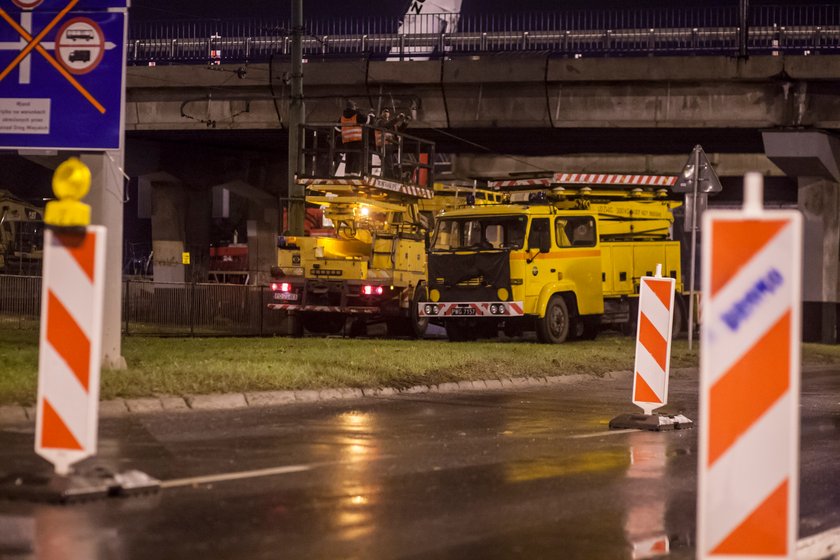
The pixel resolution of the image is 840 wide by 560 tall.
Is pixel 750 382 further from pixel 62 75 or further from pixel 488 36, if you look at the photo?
pixel 488 36

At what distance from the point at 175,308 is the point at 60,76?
1579 cm

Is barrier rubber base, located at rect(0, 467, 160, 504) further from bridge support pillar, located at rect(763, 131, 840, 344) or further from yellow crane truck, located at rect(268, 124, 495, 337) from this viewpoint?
bridge support pillar, located at rect(763, 131, 840, 344)

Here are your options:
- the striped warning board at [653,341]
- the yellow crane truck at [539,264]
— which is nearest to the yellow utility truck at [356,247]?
the yellow crane truck at [539,264]

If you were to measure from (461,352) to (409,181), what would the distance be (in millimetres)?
10660

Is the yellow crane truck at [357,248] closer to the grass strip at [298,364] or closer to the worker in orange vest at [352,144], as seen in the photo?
the worker in orange vest at [352,144]

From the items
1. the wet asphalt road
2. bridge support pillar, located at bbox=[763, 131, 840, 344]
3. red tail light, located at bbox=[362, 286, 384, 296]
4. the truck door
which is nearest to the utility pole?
red tail light, located at bbox=[362, 286, 384, 296]

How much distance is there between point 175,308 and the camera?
30219 mm

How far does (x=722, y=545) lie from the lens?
5.15 metres

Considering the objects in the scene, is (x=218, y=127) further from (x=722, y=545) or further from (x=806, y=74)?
(x=722, y=545)

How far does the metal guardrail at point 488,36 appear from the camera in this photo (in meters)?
35.1

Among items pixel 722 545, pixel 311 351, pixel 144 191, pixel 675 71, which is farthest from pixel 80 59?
pixel 144 191

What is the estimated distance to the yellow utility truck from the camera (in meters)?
30.3

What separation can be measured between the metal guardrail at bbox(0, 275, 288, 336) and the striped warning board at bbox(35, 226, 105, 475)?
21.1 m

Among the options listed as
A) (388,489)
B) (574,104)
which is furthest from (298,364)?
(574,104)
